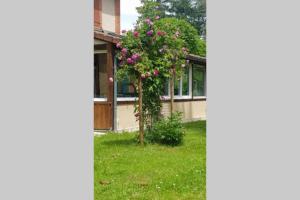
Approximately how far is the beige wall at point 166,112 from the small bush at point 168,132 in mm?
2798

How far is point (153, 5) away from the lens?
8.59 m

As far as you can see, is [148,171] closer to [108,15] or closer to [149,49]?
[149,49]

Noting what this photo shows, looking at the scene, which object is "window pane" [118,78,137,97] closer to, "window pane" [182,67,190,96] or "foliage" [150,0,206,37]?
"window pane" [182,67,190,96]

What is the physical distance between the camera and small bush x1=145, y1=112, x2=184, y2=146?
911 centimetres

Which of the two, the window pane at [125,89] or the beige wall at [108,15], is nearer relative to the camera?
the window pane at [125,89]

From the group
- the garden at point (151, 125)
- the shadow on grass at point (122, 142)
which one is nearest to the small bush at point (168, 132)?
the garden at point (151, 125)

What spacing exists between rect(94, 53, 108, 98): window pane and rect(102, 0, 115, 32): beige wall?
5.97 metres

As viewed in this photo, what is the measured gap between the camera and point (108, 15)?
18.2 metres

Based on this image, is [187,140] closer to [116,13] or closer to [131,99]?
[131,99]

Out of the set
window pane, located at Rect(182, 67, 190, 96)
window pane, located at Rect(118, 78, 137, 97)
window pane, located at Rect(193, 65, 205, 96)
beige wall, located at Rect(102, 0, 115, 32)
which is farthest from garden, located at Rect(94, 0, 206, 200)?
beige wall, located at Rect(102, 0, 115, 32)

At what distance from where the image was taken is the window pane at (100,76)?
40.0 ft

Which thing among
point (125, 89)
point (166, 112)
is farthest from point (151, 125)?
point (166, 112)

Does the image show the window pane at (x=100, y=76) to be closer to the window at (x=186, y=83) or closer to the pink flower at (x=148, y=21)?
the pink flower at (x=148, y=21)

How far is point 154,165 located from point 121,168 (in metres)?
0.57
